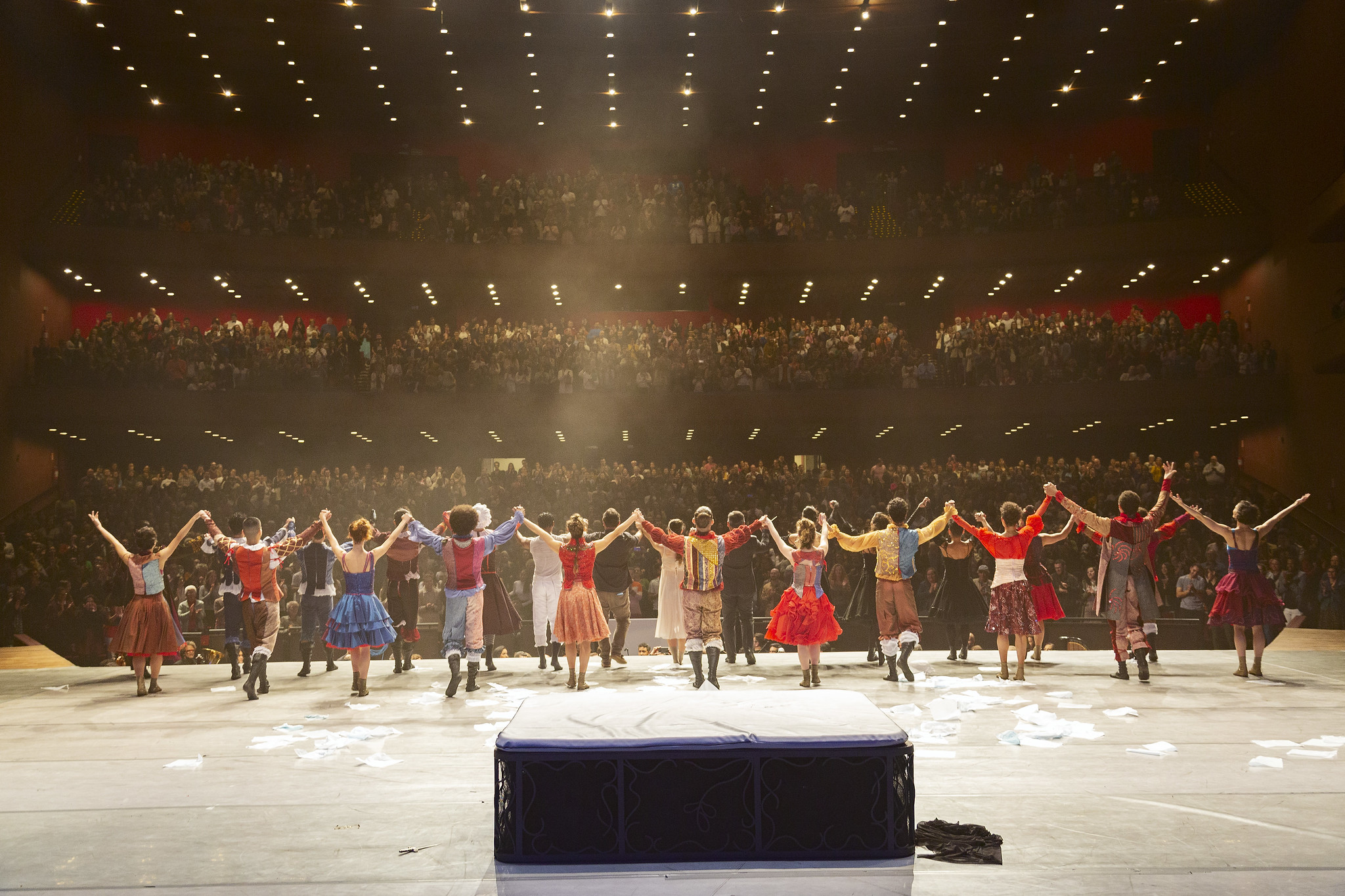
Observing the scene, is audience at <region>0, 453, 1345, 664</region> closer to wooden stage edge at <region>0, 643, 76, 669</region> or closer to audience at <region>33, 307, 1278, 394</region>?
wooden stage edge at <region>0, 643, 76, 669</region>

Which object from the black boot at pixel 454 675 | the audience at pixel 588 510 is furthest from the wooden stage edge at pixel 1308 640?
the black boot at pixel 454 675

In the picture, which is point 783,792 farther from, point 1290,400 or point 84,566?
point 1290,400

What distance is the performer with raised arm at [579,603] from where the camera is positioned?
29.7 feet

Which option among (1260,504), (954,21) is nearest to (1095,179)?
(954,21)

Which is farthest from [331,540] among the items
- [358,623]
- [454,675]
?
[454,675]

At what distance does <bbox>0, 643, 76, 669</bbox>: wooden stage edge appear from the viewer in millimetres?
12195

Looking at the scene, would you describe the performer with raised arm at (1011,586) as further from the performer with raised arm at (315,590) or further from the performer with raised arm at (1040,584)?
the performer with raised arm at (315,590)

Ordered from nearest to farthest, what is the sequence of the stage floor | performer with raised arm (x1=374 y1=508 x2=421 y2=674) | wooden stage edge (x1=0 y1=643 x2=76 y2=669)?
the stage floor
performer with raised arm (x1=374 y1=508 x2=421 y2=674)
wooden stage edge (x1=0 y1=643 x2=76 y2=669)

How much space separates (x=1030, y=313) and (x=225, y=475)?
20.1 metres

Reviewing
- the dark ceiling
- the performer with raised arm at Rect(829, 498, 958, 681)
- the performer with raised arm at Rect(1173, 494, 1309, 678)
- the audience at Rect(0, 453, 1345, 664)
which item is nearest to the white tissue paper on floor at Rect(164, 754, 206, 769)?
the performer with raised arm at Rect(829, 498, 958, 681)

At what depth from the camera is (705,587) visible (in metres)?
9.37

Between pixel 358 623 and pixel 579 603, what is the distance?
209 centimetres

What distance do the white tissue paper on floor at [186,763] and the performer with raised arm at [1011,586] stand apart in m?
7.15

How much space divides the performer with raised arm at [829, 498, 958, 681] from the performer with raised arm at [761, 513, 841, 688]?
22.3 inches
